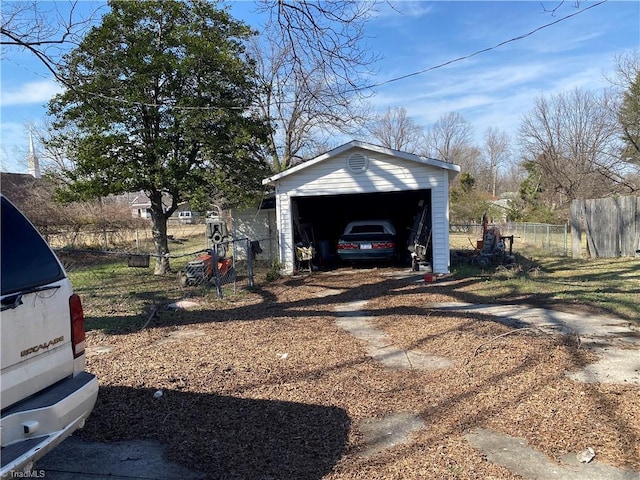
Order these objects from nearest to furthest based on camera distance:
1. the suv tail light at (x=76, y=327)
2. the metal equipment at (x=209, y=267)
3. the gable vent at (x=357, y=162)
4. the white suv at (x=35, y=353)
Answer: the white suv at (x=35, y=353), the suv tail light at (x=76, y=327), the metal equipment at (x=209, y=267), the gable vent at (x=357, y=162)

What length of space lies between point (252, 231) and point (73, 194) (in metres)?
6.70

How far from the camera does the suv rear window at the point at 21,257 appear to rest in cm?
250

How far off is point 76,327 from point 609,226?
20104 millimetres

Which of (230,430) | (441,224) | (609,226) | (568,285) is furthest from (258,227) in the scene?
(230,430)

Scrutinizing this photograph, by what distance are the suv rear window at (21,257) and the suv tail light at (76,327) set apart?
0.19 m

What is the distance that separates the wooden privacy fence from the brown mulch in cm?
1448

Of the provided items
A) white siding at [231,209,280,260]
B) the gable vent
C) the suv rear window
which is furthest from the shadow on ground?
white siding at [231,209,280,260]

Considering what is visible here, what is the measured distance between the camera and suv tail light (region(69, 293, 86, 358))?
115 inches

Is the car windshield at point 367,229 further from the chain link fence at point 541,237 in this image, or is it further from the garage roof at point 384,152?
the chain link fence at point 541,237

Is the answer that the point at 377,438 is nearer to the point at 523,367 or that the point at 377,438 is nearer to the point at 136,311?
the point at 523,367

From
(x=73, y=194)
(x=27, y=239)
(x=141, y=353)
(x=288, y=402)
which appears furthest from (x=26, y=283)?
(x=73, y=194)

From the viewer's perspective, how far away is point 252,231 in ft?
58.6

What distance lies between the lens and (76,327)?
2.97 meters

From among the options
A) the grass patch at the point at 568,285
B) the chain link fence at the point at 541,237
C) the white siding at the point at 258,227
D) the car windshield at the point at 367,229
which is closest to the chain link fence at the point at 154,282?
the white siding at the point at 258,227
